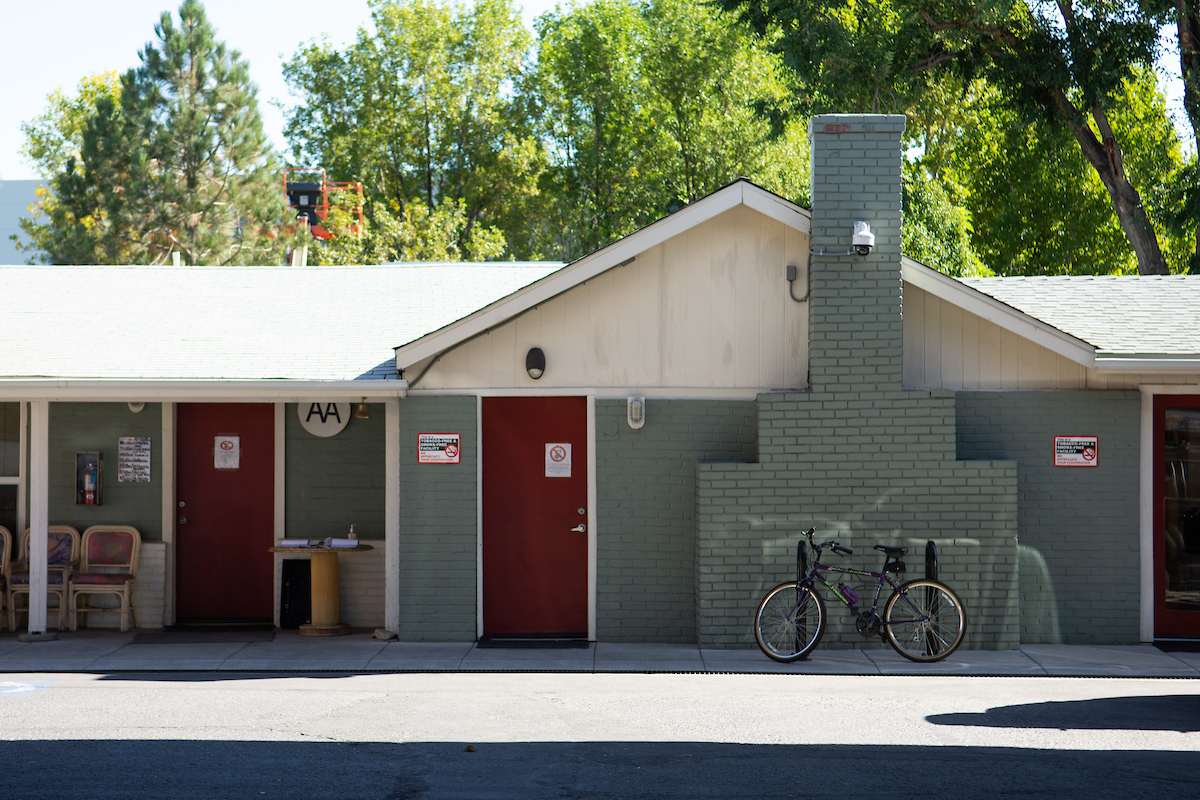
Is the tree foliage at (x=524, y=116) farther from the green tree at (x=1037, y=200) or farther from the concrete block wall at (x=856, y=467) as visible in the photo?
the concrete block wall at (x=856, y=467)

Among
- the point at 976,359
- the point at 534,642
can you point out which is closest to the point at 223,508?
the point at 534,642

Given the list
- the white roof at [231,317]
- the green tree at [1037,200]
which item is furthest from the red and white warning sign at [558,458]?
the green tree at [1037,200]

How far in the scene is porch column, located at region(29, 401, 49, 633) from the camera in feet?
33.1

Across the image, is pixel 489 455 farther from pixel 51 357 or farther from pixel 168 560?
pixel 51 357

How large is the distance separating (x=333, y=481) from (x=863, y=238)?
219 inches

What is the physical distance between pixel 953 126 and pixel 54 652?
2696 cm

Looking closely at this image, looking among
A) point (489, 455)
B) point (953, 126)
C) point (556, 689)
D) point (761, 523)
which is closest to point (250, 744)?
point (556, 689)

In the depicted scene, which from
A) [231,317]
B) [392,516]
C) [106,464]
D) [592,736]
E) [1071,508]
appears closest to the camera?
[592,736]

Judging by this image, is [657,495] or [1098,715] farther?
[657,495]

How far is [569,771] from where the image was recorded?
20.7 feet

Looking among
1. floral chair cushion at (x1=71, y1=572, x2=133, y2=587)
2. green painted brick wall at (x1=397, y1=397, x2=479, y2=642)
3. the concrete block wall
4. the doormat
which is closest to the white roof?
green painted brick wall at (x1=397, y1=397, x2=479, y2=642)

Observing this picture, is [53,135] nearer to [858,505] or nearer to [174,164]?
[174,164]

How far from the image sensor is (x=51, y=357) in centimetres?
1032

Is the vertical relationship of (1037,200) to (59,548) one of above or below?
above
